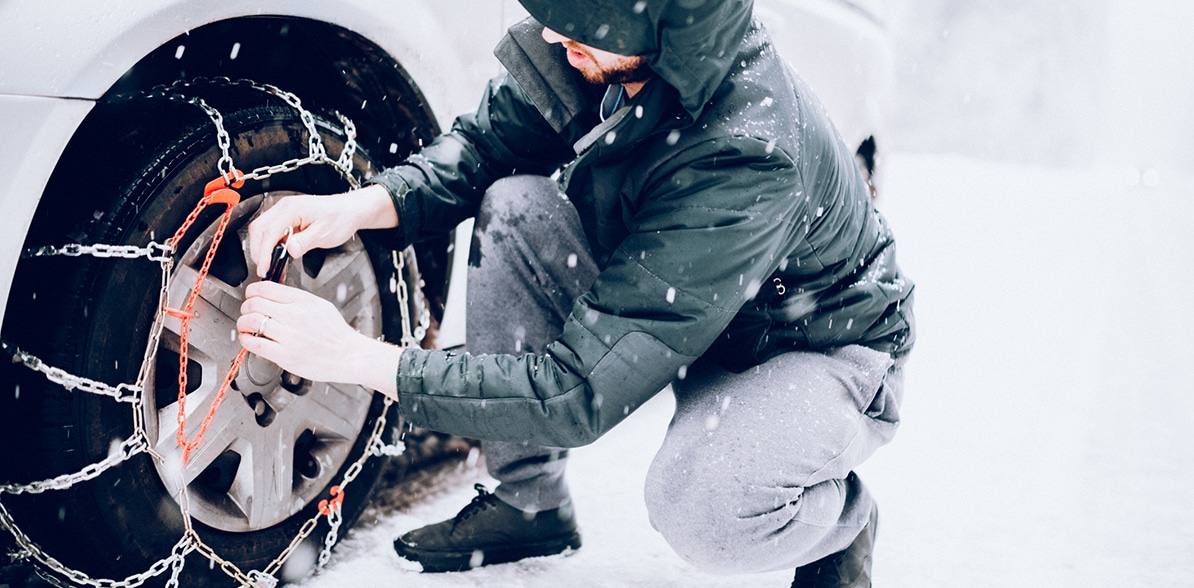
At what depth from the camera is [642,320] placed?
1288 mm

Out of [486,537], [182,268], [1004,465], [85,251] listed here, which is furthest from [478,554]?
[1004,465]

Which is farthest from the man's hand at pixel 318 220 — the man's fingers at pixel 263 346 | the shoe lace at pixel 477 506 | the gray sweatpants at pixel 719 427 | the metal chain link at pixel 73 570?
the shoe lace at pixel 477 506

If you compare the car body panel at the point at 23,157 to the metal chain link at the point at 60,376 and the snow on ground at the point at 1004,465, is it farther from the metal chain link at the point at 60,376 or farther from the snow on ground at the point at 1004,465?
the snow on ground at the point at 1004,465

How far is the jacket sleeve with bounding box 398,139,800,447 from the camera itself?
1278 millimetres

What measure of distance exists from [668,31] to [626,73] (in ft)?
0.53

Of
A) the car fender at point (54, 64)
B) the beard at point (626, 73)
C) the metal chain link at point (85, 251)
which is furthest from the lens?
the beard at point (626, 73)

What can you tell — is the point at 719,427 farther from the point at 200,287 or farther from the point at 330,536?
the point at 200,287

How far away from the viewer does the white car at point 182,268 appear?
1.20 meters

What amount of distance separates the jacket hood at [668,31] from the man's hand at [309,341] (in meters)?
0.52

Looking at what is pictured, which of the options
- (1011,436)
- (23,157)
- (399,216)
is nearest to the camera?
(23,157)

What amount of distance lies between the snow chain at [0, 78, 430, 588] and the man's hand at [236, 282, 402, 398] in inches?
5.0

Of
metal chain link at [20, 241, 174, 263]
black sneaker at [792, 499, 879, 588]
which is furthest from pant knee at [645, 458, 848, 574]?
metal chain link at [20, 241, 174, 263]

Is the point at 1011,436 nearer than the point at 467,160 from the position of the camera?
No

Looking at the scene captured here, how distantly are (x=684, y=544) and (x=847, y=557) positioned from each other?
1.16 ft
